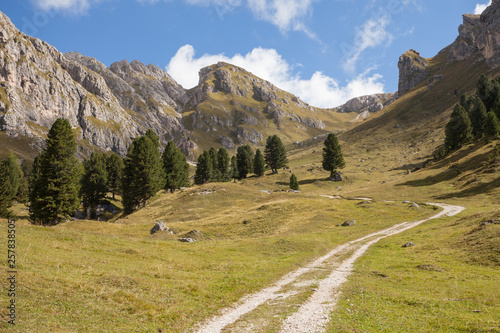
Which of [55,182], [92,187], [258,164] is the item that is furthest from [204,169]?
[55,182]

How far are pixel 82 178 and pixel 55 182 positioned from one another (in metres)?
52.9

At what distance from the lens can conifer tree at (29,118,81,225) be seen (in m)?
40.0

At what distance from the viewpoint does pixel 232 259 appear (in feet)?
91.3

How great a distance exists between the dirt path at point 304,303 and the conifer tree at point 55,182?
38.0 metres

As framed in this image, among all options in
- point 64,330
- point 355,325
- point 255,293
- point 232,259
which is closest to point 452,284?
point 355,325

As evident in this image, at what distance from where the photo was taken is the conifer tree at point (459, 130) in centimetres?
9794

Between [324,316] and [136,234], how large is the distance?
38498mm

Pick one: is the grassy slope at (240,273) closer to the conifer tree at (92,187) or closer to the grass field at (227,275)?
the grass field at (227,275)

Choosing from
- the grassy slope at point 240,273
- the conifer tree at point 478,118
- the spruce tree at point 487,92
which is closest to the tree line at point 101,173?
the grassy slope at point 240,273

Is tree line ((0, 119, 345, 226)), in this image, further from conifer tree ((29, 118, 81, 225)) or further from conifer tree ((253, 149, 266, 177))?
conifer tree ((253, 149, 266, 177))

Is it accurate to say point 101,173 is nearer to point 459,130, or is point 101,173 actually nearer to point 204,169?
point 204,169

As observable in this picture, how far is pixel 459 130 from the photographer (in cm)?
9994

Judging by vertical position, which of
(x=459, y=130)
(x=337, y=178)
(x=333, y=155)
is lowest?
(x=337, y=178)

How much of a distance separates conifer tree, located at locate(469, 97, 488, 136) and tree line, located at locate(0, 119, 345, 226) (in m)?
51.3
